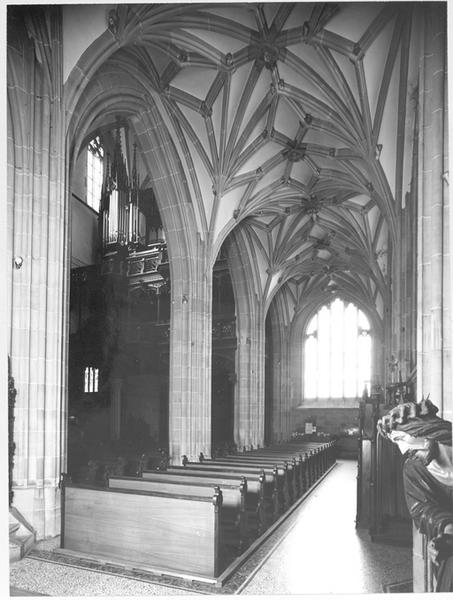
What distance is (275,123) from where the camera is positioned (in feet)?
53.8

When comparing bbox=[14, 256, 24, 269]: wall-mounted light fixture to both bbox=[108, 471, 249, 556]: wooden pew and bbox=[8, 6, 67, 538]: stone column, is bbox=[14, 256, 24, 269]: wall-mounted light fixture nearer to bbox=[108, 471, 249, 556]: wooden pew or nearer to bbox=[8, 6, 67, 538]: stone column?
bbox=[8, 6, 67, 538]: stone column

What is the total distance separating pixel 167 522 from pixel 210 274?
34.3 ft

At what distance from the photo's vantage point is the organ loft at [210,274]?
21.2 feet

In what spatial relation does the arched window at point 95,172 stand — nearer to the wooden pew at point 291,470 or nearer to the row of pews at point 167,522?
the wooden pew at point 291,470

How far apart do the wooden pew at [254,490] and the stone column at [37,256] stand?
75.7 inches

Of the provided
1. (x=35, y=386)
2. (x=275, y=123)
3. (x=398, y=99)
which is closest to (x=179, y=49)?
(x=275, y=123)

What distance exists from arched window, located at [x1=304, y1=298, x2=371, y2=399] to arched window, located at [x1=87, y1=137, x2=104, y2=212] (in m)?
16.9

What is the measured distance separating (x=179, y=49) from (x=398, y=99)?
5.50 meters

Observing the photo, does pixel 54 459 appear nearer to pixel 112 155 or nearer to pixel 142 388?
pixel 142 388

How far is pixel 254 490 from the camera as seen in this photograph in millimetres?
9195

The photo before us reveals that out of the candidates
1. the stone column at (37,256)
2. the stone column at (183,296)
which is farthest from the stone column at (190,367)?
the stone column at (37,256)

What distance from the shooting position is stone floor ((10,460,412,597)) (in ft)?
20.5

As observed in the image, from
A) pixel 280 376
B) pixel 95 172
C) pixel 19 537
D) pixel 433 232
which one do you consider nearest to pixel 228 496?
pixel 19 537

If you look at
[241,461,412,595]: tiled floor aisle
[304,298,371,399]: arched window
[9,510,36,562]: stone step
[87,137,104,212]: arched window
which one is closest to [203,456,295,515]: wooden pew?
[241,461,412,595]: tiled floor aisle
